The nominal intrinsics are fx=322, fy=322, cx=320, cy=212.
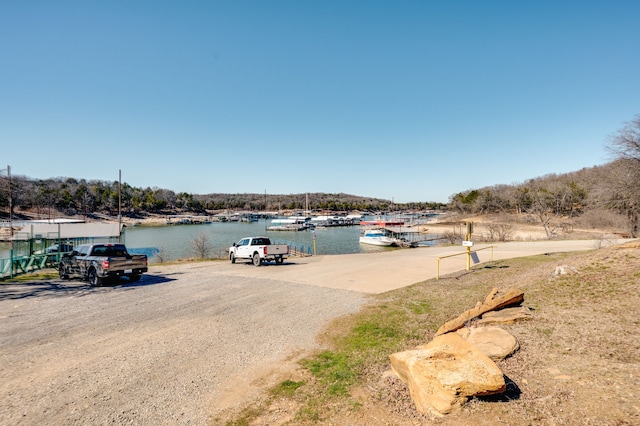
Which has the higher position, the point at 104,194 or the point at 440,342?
the point at 104,194

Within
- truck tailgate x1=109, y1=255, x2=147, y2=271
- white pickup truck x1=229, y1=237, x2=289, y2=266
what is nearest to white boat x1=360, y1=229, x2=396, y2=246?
white pickup truck x1=229, y1=237, x2=289, y2=266

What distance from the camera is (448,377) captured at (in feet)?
15.8

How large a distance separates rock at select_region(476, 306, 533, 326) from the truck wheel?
16663 mm

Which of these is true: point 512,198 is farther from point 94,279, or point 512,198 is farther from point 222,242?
point 94,279

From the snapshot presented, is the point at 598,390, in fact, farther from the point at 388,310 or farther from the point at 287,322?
the point at 287,322

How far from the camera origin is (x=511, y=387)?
517 cm

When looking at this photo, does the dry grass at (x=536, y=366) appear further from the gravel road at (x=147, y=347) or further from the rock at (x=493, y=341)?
the gravel road at (x=147, y=347)

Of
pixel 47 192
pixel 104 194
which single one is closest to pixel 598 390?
pixel 47 192

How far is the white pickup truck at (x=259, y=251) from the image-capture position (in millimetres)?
22922

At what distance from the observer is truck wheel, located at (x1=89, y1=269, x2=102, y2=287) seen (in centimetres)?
1574

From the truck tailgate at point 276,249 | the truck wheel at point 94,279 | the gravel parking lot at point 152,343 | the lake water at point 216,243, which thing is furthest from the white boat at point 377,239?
the truck wheel at point 94,279

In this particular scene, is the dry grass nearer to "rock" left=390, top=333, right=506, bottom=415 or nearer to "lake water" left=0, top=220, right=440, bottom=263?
"rock" left=390, top=333, right=506, bottom=415

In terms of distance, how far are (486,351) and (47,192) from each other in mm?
143261

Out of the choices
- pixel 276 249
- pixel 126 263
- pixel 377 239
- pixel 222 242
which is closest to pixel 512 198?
pixel 377 239
